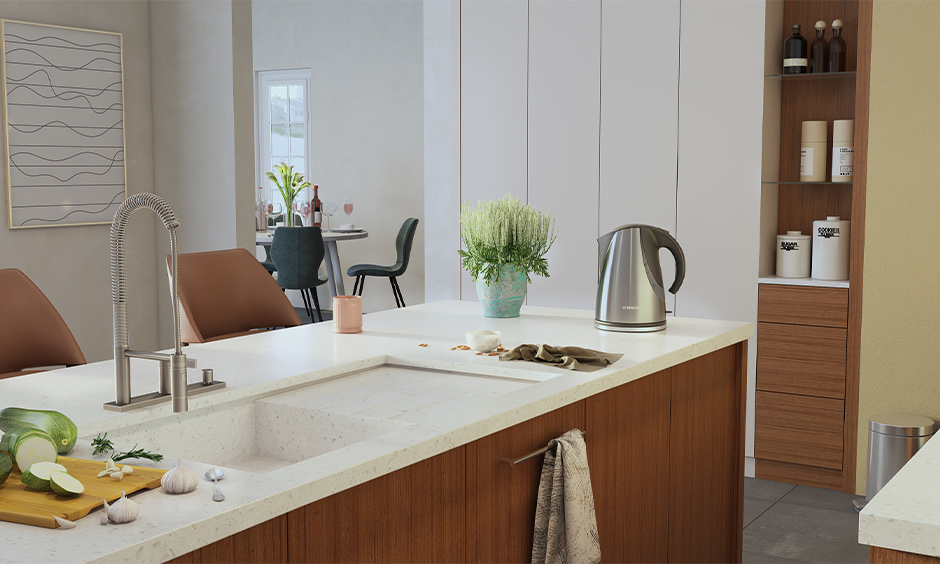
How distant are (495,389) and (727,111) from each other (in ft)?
7.86

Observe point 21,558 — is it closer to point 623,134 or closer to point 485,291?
point 485,291

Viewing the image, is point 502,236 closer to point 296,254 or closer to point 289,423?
point 289,423

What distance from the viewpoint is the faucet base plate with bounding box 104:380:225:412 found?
1603mm

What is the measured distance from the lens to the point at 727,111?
3930mm

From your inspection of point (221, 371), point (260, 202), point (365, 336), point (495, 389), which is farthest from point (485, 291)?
point (260, 202)

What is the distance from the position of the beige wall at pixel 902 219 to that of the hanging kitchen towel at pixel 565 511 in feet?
7.74

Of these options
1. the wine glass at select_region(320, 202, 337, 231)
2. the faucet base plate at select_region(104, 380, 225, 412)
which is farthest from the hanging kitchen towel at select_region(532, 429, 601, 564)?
the wine glass at select_region(320, 202, 337, 231)

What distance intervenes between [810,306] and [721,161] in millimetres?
717

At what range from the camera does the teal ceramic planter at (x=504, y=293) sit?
273cm

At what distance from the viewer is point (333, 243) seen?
24.0ft

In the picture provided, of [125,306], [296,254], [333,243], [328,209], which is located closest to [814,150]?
[125,306]

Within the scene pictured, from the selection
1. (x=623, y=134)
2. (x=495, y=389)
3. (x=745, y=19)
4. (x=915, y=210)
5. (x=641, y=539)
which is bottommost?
(x=641, y=539)

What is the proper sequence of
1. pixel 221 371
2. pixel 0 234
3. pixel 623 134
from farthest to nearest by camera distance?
1. pixel 0 234
2. pixel 623 134
3. pixel 221 371

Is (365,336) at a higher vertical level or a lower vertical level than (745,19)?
lower
